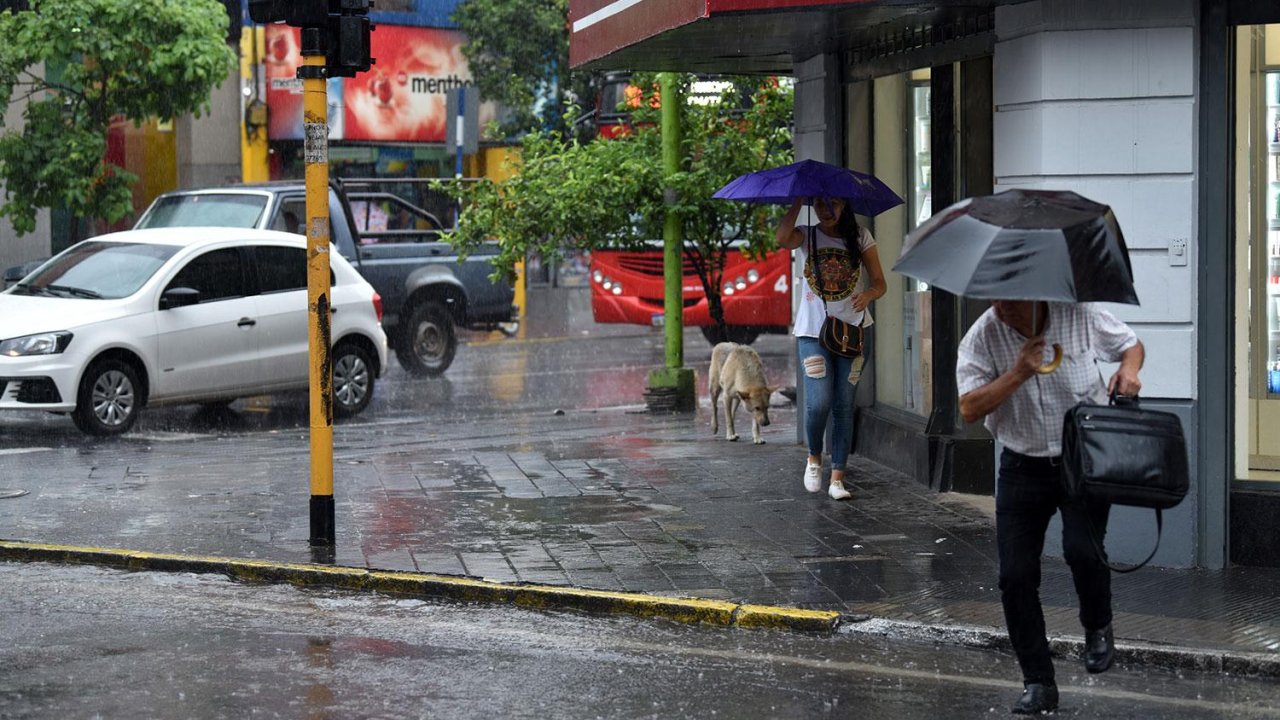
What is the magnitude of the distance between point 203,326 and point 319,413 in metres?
6.14

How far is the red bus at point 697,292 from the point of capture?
22203 millimetres

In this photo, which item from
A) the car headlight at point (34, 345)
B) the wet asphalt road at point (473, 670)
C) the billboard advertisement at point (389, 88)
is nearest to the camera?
the wet asphalt road at point (473, 670)

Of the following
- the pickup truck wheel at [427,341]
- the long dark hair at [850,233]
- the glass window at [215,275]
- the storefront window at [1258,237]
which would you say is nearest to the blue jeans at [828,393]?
the long dark hair at [850,233]

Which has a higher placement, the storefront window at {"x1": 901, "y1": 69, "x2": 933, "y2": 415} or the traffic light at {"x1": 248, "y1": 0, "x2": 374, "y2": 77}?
the traffic light at {"x1": 248, "y1": 0, "x2": 374, "y2": 77}

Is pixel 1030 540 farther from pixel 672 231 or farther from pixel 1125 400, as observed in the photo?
pixel 672 231

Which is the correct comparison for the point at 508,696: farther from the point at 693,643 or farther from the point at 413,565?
the point at 413,565

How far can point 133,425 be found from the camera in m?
15.1

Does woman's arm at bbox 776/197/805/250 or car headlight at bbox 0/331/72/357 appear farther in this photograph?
car headlight at bbox 0/331/72/357

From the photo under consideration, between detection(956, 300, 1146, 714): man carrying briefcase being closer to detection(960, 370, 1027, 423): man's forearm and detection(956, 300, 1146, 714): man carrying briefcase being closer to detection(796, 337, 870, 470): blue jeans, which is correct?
detection(960, 370, 1027, 423): man's forearm

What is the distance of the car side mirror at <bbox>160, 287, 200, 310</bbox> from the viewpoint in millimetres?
14773

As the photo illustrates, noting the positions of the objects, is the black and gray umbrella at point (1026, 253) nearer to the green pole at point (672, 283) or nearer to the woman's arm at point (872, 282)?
the woman's arm at point (872, 282)

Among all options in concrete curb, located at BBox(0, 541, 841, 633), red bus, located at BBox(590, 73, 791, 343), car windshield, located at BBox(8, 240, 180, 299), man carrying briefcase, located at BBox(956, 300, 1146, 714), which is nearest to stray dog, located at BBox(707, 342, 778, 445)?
concrete curb, located at BBox(0, 541, 841, 633)

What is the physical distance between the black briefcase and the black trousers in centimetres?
26

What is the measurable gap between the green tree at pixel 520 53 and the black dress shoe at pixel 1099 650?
24.6m
